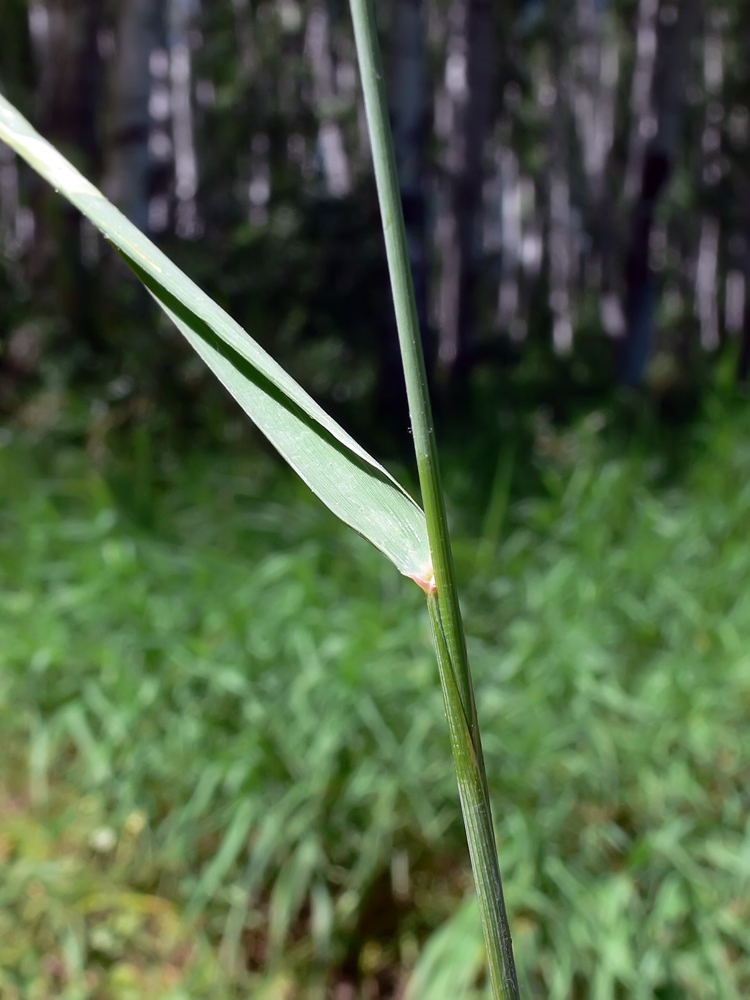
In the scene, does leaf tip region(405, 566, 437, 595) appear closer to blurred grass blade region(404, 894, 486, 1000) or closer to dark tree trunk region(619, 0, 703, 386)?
blurred grass blade region(404, 894, 486, 1000)

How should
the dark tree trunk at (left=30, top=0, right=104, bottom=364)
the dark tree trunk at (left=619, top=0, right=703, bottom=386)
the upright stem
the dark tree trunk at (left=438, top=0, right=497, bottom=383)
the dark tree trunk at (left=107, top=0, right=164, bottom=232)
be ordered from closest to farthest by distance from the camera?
the upright stem
the dark tree trunk at (left=30, top=0, right=104, bottom=364)
the dark tree trunk at (left=107, top=0, right=164, bottom=232)
the dark tree trunk at (left=438, top=0, right=497, bottom=383)
the dark tree trunk at (left=619, top=0, right=703, bottom=386)

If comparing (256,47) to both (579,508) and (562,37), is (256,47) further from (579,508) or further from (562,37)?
(579,508)

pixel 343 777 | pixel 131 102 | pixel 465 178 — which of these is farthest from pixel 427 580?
pixel 465 178

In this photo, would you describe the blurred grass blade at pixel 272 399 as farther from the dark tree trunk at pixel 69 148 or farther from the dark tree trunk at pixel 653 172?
the dark tree trunk at pixel 653 172

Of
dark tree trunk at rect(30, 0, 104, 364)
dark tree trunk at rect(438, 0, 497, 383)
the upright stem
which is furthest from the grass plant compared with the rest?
dark tree trunk at rect(438, 0, 497, 383)

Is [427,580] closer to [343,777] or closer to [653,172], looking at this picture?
[343,777]

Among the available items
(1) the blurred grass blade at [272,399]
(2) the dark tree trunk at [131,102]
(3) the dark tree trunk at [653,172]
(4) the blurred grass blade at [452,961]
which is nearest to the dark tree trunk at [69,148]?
(2) the dark tree trunk at [131,102]

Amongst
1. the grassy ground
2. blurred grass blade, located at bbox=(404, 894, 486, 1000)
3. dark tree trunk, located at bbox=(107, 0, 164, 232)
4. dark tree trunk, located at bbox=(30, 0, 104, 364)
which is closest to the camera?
blurred grass blade, located at bbox=(404, 894, 486, 1000)
